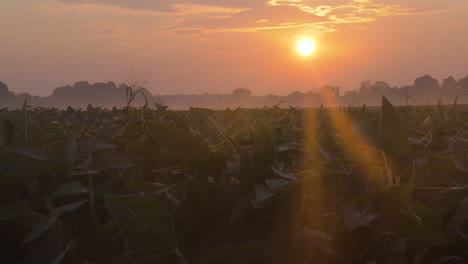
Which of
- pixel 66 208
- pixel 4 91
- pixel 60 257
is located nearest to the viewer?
pixel 60 257

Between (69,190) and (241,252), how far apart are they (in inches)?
19.9

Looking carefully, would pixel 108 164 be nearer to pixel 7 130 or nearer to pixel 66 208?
pixel 66 208

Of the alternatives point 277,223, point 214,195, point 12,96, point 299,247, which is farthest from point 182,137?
point 12,96

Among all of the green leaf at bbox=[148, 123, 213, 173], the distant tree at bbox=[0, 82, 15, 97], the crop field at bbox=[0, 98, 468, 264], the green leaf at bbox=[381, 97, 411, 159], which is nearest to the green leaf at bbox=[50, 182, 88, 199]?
the crop field at bbox=[0, 98, 468, 264]

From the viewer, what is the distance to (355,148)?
3.78ft

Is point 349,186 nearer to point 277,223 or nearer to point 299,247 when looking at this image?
point 277,223

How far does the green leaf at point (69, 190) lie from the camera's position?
1.05 m

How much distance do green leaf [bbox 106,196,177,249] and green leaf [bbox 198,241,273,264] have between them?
87mm

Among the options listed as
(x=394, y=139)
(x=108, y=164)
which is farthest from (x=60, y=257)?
(x=394, y=139)

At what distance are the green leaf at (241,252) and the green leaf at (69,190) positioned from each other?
1.40 ft

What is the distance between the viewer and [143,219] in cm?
79

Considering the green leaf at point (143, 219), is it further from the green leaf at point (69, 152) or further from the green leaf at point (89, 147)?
the green leaf at point (89, 147)

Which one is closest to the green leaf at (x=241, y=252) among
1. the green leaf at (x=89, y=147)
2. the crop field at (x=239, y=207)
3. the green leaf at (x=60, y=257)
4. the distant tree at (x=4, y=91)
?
the crop field at (x=239, y=207)

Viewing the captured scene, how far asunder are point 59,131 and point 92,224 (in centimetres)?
102
